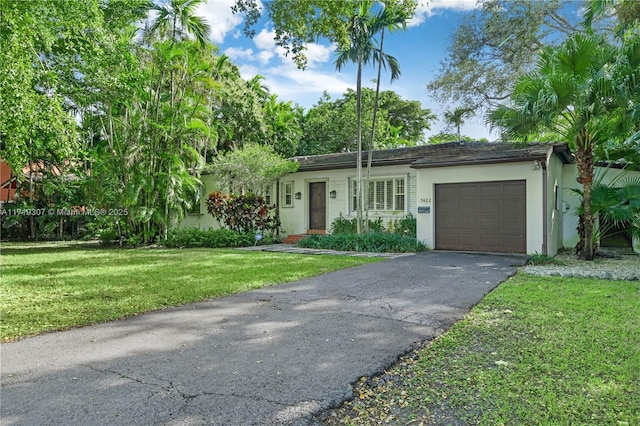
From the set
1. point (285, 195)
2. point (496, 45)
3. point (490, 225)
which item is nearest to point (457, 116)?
point (496, 45)

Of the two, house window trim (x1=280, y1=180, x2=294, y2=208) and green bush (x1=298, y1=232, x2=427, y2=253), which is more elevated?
house window trim (x1=280, y1=180, x2=294, y2=208)

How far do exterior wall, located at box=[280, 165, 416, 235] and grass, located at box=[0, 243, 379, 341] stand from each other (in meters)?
4.44

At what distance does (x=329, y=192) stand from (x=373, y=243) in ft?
13.3

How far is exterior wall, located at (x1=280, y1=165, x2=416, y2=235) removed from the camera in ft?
46.9

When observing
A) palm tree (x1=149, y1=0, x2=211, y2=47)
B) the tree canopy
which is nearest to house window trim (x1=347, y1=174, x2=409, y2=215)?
palm tree (x1=149, y1=0, x2=211, y2=47)

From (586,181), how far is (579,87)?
240 cm

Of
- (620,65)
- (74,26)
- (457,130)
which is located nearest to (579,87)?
(620,65)

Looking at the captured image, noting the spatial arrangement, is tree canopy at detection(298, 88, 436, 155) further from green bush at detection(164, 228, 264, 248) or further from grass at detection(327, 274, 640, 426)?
grass at detection(327, 274, 640, 426)

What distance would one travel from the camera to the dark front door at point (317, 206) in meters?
16.3

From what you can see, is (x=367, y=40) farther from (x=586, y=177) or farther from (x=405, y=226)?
(x=586, y=177)

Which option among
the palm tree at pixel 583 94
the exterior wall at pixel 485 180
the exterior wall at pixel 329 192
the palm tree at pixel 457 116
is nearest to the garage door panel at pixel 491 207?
the exterior wall at pixel 485 180

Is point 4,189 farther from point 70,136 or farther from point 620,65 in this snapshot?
point 620,65

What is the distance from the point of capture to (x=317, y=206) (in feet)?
54.1

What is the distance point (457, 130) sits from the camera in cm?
2217
